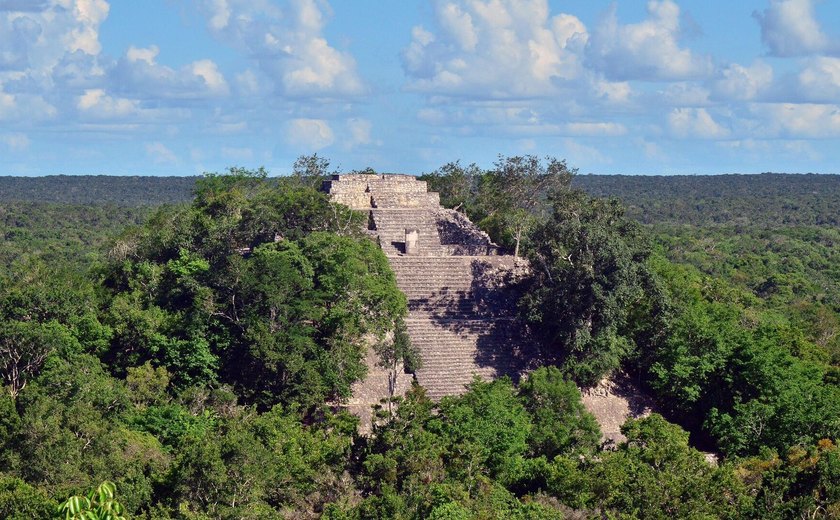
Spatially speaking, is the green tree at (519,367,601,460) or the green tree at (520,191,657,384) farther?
the green tree at (520,191,657,384)

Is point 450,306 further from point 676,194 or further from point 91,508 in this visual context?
point 676,194

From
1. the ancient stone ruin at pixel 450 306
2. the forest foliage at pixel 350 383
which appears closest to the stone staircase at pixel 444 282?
the ancient stone ruin at pixel 450 306

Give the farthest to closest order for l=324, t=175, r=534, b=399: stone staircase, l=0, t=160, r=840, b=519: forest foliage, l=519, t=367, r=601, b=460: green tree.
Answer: l=324, t=175, r=534, b=399: stone staircase, l=519, t=367, r=601, b=460: green tree, l=0, t=160, r=840, b=519: forest foliage

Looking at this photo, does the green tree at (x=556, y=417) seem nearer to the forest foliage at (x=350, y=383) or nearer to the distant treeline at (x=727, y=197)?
the forest foliage at (x=350, y=383)

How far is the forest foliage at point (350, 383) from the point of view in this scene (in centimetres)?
1802

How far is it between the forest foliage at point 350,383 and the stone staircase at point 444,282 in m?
0.70

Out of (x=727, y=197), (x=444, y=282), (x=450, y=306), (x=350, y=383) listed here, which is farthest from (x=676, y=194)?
Answer: (x=350, y=383)

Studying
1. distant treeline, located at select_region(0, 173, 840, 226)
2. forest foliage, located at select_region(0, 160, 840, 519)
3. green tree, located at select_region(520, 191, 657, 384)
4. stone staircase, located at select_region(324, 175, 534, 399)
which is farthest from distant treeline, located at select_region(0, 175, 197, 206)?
green tree, located at select_region(520, 191, 657, 384)

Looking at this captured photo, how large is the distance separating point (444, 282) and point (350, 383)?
12.2 feet

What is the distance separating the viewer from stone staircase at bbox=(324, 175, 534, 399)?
79.2ft

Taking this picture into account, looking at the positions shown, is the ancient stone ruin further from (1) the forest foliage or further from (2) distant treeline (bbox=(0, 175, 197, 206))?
(2) distant treeline (bbox=(0, 175, 197, 206))

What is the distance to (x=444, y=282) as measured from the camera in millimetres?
25766

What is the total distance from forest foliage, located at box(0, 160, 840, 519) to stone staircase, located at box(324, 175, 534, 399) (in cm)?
70

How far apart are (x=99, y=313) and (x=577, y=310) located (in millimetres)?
8894
